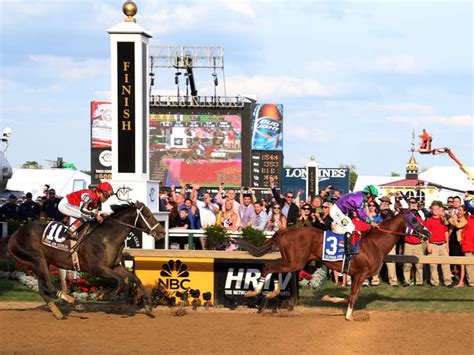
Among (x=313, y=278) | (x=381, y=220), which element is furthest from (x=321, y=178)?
(x=313, y=278)

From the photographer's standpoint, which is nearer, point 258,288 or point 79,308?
point 258,288

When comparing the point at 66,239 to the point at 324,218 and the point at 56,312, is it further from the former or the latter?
the point at 324,218

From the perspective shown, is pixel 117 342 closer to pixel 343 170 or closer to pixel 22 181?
pixel 22 181

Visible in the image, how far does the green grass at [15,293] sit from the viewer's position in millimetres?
14859

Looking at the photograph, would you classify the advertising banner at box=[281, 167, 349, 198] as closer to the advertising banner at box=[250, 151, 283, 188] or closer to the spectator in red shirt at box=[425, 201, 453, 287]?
the advertising banner at box=[250, 151, 283, 188]

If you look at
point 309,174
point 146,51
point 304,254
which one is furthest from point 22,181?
point 304,254

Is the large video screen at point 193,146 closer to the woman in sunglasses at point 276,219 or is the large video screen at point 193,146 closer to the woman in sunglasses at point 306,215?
the woman in sunglasses at point 276,219

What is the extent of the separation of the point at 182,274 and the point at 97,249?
2.06 meters

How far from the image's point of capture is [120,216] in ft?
42.2

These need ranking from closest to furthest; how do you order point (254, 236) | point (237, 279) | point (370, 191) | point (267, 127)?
point (370, 191) → point (237, 279) → point (254, 236) → point (267, 127)

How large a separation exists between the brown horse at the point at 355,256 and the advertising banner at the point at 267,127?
34267 mm

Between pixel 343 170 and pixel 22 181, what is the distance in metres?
22.9

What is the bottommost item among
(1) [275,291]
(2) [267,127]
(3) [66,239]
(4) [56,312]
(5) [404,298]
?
(5) [404,298]

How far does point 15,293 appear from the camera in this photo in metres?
15.3
